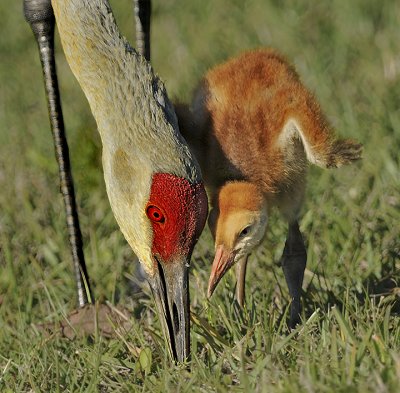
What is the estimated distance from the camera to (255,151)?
4.95 m

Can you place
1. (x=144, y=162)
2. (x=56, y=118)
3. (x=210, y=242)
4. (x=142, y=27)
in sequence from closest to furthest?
(x=144, y=162) → (x=56, y=118) → (x=142, y=27) → (x=210, y=242)

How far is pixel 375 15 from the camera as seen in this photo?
8695mm

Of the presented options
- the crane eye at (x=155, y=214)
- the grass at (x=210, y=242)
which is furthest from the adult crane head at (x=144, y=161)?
the grass at (x=210, y=242)

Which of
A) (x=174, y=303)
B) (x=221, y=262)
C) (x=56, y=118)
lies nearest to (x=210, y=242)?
(x=56, y=118)

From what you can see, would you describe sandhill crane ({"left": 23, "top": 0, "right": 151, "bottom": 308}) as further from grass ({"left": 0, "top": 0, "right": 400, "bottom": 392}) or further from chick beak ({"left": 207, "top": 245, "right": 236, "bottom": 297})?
chick beak ({"left": 207, "top": 245, "right": 236, "bottom": 297})

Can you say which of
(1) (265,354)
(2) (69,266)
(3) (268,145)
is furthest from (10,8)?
(1) (265,354)

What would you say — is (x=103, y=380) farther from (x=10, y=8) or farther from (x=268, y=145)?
(x=10, y=8)

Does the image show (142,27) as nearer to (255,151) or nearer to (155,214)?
(255,151)

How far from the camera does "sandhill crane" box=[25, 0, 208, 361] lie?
14.4 feet

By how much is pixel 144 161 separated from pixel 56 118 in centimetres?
111

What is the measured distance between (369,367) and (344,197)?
2444 mm

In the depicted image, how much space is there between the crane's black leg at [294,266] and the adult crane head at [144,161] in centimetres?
59

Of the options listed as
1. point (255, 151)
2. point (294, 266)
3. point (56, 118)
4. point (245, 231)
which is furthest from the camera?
point (56, 118)

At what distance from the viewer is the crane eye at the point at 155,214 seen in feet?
14.4
